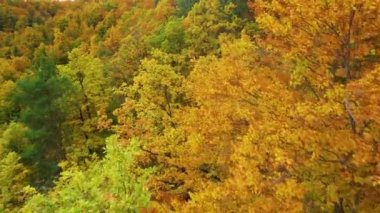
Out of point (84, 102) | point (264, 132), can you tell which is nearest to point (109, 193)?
point (264, 132)

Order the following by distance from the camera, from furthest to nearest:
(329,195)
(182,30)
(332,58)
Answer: (182,30), (332,58), (329,195)

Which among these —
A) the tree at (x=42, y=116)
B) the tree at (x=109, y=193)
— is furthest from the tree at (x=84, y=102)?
the tree at (x=109, y=193)

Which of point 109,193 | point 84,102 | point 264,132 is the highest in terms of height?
point 264,132

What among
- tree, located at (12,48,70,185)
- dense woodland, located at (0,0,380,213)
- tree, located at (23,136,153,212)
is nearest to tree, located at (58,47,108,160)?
tree, located at (12,48,70,185)

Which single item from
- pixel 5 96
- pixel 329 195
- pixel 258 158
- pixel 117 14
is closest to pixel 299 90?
pixel 258 158

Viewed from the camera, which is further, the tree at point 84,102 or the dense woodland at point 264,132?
the tree at point 84,102

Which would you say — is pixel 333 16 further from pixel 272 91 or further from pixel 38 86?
pixel 38 86

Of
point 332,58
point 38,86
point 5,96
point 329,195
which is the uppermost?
point 332,58

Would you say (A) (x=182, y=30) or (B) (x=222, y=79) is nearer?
(B) (x=222, y=79)

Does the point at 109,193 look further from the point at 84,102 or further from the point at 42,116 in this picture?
the point at 84,102

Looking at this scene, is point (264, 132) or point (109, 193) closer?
point (264, 132)

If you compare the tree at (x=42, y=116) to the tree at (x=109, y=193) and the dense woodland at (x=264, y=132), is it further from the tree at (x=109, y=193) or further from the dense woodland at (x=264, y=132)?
the tree at (x=109, y=193)

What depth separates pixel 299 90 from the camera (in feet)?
47.2

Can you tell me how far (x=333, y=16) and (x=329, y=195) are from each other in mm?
4062
